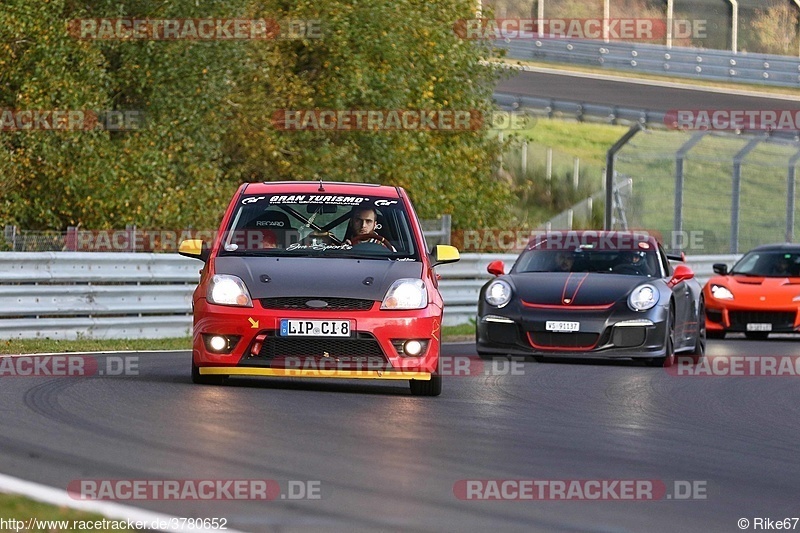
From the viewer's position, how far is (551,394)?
473 inches

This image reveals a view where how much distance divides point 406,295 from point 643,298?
495cm

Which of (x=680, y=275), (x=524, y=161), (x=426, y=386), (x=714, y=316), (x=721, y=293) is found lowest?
(x=714, y=316)

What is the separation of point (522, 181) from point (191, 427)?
44579mm

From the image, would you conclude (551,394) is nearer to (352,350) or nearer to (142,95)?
(352,350)

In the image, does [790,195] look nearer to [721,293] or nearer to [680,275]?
[721,293]

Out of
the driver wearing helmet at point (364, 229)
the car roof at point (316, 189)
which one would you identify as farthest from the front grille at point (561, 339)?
the driver wearing helmet at point (364, 229)

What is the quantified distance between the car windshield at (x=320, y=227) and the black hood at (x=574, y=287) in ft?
11.7

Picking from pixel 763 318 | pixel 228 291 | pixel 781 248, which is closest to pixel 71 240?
pixel 228 291

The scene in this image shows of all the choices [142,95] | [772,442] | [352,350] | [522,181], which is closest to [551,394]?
[352,350]

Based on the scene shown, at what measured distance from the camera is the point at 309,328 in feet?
34.4

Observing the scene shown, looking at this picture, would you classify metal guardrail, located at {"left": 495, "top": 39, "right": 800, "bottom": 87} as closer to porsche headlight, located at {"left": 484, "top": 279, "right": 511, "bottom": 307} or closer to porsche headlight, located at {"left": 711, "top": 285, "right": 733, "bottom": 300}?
porsche headlight, located at {"left": 711, "top": 285, "right": 733, "bottom": 300}

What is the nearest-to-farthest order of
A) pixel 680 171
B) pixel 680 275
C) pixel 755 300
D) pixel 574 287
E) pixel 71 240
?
pixel 574 287 < pixel 680 275 < pixel 71 240 < pixel 755 300 < pixel 680 171

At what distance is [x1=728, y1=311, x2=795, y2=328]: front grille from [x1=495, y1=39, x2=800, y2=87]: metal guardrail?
23059 mm

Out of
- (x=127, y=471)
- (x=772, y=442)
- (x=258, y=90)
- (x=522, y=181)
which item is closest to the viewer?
(x=127, y=471)
